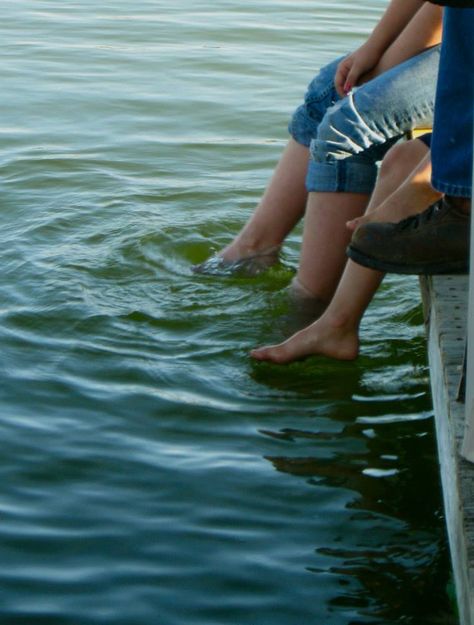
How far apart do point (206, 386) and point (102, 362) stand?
0.36 m

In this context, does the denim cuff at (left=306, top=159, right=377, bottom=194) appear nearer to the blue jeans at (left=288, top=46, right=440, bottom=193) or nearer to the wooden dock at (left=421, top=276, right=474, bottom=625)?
the blue jeans at (left=288, top=46, right=440, bottom=193)

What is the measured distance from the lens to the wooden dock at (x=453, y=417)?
2322 millimetres

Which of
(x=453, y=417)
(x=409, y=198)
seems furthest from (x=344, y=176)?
(x=453, y=417)

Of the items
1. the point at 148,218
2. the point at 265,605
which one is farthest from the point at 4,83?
the point at 265,605

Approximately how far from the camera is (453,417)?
2.66 metres

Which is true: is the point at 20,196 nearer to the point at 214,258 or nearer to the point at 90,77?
the point at 214,258

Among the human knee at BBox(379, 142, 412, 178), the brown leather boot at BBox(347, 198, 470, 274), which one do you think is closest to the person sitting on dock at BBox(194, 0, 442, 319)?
the human knee at BBox(379, 142, 412, 178)

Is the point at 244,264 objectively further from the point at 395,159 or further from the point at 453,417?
the point at 453,417

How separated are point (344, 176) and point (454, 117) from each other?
2.94 feet

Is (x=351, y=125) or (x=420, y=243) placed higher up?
(x=351, y=125)

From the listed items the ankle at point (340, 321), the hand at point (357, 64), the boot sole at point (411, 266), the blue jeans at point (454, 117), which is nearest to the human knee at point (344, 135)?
the hand at point (357, 64)

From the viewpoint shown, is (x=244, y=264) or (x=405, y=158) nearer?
(x=405, y=158)

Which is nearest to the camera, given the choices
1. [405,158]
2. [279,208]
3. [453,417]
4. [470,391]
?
[470,391]

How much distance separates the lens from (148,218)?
5508mm
